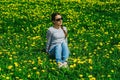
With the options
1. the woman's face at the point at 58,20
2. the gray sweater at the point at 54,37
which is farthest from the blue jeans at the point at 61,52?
the woman's face at the point at 58,20

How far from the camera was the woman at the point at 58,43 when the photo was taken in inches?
351

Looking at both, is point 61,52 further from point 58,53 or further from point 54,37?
point 54,37

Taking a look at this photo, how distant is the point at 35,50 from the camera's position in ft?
34.9

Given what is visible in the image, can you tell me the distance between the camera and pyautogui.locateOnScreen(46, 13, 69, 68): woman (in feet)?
29.2

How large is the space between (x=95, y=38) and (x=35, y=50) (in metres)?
2.62

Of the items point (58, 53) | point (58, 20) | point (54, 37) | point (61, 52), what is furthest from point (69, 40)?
point (58, 53)

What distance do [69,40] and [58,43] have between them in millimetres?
2642

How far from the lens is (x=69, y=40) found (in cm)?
1205

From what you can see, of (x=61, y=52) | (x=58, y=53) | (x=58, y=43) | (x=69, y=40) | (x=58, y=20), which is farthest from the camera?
(x=69, y=40)

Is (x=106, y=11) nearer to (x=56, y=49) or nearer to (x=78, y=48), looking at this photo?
(x=78, y=48)

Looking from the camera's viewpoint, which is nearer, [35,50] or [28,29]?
[35,50]

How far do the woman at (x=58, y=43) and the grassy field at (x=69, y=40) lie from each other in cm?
22

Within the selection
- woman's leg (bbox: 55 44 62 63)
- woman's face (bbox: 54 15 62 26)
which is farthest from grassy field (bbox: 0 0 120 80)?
woman's face (bbox: 54 15 62 26)

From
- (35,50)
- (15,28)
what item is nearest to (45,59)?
(35,50)
